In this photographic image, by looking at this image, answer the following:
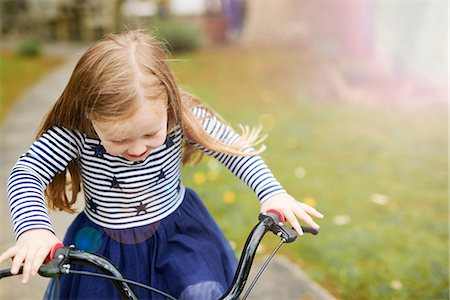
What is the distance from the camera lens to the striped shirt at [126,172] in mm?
1585

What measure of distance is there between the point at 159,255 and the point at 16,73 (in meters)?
8.12

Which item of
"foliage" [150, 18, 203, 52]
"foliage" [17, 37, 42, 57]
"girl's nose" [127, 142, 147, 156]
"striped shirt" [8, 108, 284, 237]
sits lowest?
"foliage" [17, 37, 42, 57]

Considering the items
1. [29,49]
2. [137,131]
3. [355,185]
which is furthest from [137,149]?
[29,49]

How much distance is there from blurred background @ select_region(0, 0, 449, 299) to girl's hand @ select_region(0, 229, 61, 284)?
0.72m

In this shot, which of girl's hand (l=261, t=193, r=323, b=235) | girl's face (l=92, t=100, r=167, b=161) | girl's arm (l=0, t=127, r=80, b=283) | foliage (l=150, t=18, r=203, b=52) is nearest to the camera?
girl's arm (l=0, t=127, r=80, b=283)

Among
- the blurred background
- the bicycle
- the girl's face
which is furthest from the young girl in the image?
the blurred background

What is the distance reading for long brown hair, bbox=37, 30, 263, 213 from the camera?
1386mm

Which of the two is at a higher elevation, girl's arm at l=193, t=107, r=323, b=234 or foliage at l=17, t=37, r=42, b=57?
girl's arm at l=193, t=107, r=323, b=234

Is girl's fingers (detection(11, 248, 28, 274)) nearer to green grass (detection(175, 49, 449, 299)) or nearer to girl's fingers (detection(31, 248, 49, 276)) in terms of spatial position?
girl's fingers (detection(31, 248, 49, 276))

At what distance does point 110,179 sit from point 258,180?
0.44m

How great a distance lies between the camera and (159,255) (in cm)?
164

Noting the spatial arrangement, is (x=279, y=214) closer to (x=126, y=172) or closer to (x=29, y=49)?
(x=126, y=172)

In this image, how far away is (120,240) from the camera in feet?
5.47

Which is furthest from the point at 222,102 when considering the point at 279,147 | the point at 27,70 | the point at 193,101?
the point at 193,101
